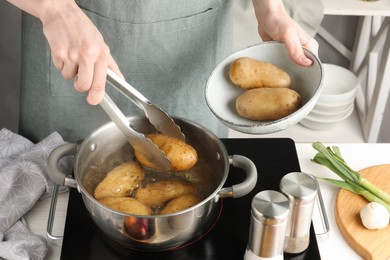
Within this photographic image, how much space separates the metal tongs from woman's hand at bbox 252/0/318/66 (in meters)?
0.25

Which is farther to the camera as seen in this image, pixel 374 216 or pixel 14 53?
pixel 14 53

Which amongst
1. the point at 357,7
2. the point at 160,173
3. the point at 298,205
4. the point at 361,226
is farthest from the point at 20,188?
the point at 357,7

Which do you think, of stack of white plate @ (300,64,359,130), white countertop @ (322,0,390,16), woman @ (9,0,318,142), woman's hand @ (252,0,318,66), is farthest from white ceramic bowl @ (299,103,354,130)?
woman's hand @ (252,0,318,66)

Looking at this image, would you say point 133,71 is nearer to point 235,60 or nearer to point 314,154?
point 235,60

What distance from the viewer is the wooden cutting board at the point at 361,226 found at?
95 centimetres

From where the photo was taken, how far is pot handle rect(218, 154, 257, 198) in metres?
0.87

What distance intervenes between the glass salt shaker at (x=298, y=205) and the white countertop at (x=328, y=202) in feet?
0.29

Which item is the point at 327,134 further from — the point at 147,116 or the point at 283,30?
the point at 147,116

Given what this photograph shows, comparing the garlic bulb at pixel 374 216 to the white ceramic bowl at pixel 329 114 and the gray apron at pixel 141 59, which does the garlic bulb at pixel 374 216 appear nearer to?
the gray apron at pixel 141 59

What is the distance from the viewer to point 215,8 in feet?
3.92

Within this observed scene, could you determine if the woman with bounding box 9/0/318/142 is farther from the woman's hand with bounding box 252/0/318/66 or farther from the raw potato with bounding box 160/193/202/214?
the raw potato with bounding box 160/193/202/214

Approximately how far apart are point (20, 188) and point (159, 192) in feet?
0.86

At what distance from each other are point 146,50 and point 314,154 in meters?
0.40

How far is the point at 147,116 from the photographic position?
0.97 metres
